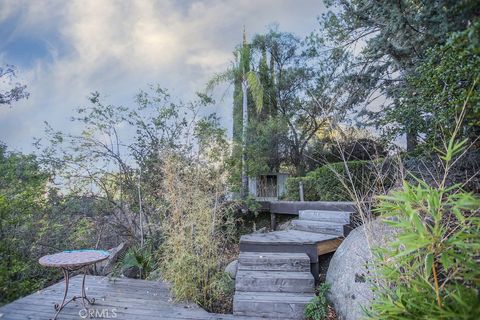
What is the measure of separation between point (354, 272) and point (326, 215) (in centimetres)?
150

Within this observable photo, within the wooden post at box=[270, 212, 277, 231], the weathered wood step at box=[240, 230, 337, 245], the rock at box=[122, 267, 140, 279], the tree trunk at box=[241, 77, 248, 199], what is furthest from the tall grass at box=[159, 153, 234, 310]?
the tree trunk at box=[241, 77, 248, 199]

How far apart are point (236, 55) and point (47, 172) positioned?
816 centimetres

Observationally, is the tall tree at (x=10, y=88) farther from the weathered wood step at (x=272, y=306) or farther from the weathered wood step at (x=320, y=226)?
the weathered wood step at (x=272, y=306)

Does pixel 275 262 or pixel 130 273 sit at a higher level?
pixel 275 262

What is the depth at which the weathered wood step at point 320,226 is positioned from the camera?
3.96m

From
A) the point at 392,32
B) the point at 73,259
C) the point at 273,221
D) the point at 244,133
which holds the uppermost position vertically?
the point at 392,32

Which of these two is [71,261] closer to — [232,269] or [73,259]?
[73,259]

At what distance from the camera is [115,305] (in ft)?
10.00

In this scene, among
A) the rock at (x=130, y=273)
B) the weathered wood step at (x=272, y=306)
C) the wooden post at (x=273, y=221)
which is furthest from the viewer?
the wooden post at (x=273, y=221)

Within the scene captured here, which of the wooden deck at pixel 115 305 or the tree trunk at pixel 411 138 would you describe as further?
the tree trunk at pixel 411 138

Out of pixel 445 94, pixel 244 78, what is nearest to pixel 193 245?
pixel 445 94

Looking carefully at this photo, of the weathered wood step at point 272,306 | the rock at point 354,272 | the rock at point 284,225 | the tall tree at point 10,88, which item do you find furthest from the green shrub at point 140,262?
the tall tree at point 10,88

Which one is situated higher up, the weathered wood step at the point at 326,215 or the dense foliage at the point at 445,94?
the dense foliage at the point at 445,94

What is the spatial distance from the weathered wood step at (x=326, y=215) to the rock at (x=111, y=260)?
324 centimetres
